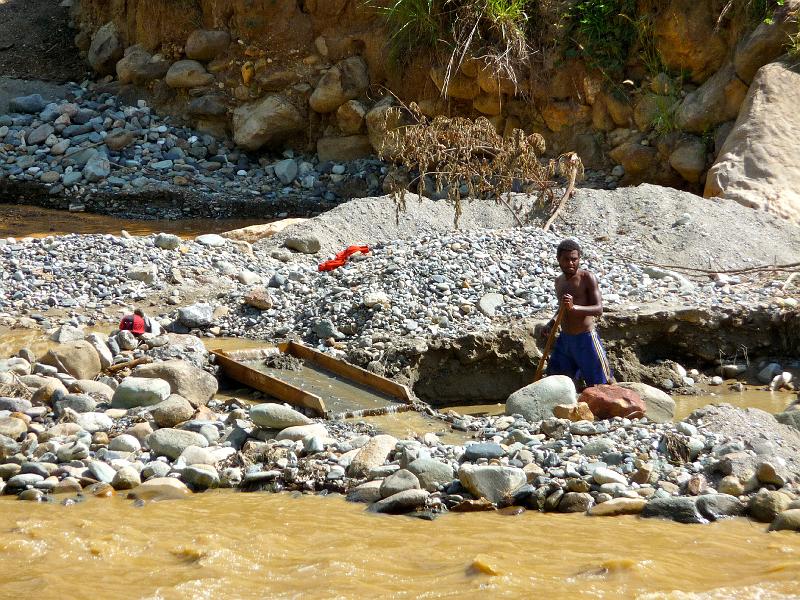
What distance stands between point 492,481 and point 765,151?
292 inches

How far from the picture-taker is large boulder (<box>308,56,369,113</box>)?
14.9 m

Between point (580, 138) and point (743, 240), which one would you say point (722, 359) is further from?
point (580, 138)

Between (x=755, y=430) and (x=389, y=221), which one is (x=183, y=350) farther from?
(x=389, y=221)

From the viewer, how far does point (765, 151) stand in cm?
1081

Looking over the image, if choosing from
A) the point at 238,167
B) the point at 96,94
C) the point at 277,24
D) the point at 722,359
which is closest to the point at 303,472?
the point at 722,359

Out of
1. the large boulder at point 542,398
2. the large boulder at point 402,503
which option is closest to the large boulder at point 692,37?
the large boulder at point 542,398

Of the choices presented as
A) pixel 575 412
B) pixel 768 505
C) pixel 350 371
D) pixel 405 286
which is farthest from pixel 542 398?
pixel 405 286

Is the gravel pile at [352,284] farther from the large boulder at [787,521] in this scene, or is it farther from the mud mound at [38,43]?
the mud mound at [38,43]

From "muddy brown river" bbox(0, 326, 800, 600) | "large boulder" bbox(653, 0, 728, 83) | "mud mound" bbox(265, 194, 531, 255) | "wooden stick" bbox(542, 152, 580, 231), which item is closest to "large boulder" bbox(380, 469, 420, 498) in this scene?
"muddy brown river" bbox(0, 326, 800, 600)

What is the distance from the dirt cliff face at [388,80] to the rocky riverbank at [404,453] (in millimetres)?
7101

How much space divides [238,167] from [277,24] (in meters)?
2.37

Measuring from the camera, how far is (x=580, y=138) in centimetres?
1338

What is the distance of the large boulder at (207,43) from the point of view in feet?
51.4

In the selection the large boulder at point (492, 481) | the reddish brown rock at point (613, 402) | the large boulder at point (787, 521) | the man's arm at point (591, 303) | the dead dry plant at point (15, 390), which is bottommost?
the dead dry plant at point (15, 390)
